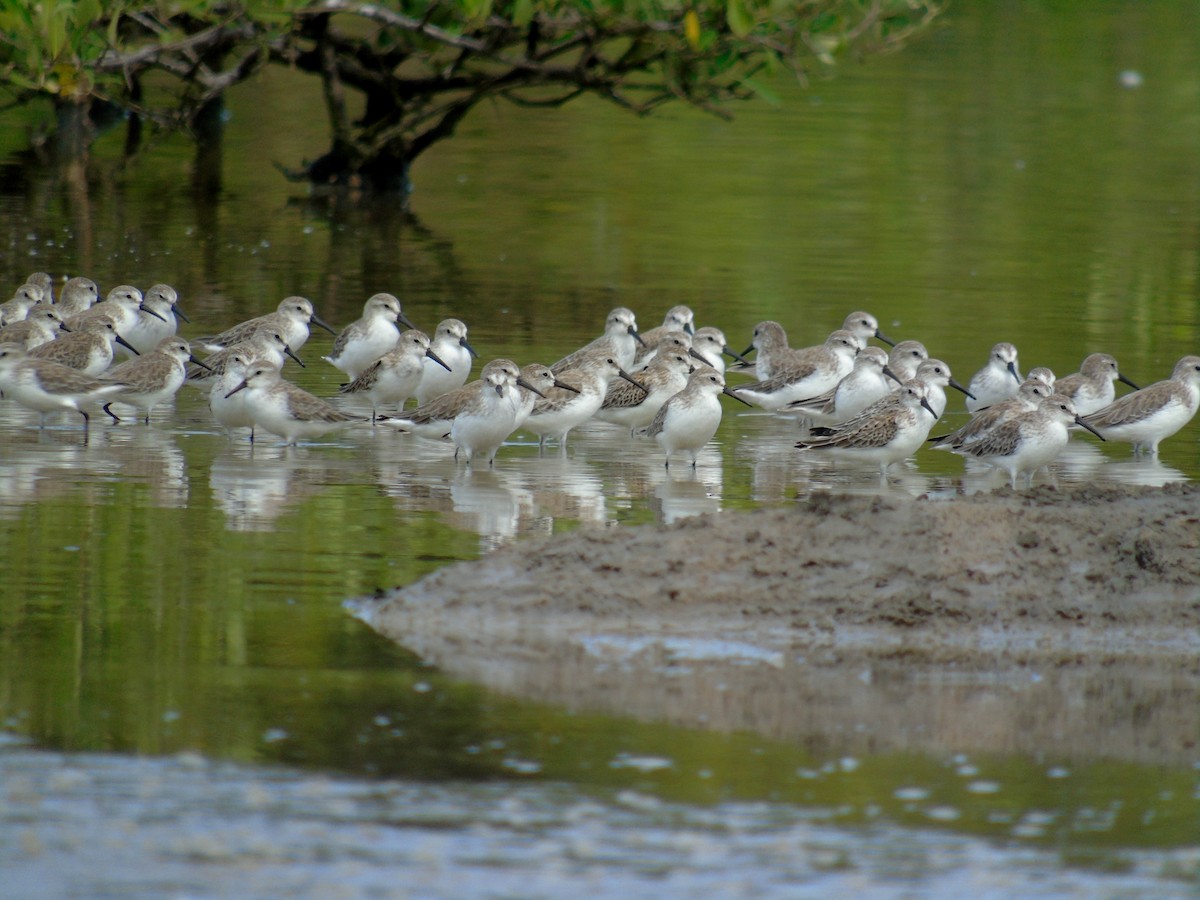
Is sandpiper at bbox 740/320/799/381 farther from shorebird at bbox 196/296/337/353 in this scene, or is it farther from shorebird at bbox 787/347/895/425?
shorebird at bbox 196/296/337/353

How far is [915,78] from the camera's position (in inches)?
1578

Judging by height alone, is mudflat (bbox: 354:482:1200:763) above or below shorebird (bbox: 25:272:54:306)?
below

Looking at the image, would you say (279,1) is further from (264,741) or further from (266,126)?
(266,126)

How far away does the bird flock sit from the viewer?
1283 centimetres

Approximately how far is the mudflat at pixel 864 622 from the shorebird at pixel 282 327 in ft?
22.9

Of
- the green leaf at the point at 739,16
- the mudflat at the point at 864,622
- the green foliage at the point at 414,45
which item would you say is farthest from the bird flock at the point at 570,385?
the mudflat at the point at 864,622

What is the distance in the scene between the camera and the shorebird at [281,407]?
509 inches

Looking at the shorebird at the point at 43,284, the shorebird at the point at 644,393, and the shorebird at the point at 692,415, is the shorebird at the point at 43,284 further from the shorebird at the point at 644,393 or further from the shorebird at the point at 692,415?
the shorebird at the point at 692,415

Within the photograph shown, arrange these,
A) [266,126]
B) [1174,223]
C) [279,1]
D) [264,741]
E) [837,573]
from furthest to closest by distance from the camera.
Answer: [266,126] → [1174,223] → [279,1] → [837,573] → [264,741]

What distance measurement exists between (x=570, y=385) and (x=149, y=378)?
3042 mm

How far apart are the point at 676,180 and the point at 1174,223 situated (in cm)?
747

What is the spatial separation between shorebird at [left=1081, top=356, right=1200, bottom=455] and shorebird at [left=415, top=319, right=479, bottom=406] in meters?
4.73

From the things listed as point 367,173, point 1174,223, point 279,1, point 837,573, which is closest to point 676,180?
point 367,173

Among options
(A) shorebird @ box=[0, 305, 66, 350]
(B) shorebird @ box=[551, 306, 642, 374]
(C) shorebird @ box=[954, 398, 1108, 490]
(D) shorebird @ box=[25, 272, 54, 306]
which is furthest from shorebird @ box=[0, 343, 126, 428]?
(C) shorebird @ box=[954, 398, 1108, 490]
